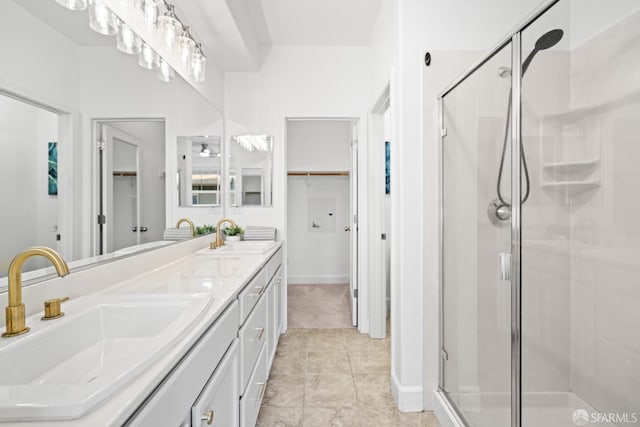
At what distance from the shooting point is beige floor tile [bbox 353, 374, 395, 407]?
1949 mm

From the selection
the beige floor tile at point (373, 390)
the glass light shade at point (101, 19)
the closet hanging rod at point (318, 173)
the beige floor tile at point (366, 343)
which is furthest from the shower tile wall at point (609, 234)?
the closet hanging rod at point (318, 173)

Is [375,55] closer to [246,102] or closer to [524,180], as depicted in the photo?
[246,102]

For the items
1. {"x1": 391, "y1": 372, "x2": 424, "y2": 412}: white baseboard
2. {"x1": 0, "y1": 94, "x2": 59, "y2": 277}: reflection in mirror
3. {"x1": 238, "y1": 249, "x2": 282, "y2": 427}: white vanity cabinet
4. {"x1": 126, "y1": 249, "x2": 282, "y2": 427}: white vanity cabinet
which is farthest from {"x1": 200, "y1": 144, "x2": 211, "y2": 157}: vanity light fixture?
{"x1": 391, "y1": 372, "x2": 424, "y2": 412}: white baseboard

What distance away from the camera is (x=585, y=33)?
123cm

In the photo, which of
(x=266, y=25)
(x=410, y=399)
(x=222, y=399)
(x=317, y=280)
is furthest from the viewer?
(x=317, y=280)

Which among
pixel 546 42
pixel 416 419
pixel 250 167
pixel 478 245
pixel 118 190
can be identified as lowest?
pixel 416 419

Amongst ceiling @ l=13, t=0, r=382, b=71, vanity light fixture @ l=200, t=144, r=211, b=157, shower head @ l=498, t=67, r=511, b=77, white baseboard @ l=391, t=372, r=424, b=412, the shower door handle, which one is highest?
ceiling @ l=13, t=0, r=382, b=71

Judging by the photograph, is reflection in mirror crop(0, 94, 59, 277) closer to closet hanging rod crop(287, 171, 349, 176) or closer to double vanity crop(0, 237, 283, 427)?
double vanity crop(0, 237, 283, 427)

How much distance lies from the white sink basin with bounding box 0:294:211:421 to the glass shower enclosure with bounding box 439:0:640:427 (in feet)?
4.22

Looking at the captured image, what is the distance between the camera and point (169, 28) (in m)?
1.79

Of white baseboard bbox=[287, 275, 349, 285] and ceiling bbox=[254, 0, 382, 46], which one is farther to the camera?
white baseboard bbox=[287, 275, 349, 285]

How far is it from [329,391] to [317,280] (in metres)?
2.80

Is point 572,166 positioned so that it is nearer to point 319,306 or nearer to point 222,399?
point 222,399

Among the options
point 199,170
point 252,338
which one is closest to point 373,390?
point 252,338
